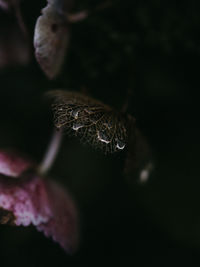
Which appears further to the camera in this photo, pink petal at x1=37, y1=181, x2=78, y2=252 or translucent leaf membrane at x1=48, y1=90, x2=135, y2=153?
pink petal at x1=37, y1=181, x2=78, y2=252

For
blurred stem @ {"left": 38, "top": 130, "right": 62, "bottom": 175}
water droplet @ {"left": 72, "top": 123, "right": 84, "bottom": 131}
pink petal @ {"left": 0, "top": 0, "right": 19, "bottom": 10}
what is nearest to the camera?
water droplet @ {"left": 72, "top": 123, "right": 84, "bottom": 131}

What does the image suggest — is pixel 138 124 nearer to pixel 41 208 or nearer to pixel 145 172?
pixel 145 172

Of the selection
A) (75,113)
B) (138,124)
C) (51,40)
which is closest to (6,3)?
(51,40)

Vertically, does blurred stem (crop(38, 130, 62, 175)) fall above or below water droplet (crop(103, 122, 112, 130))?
below

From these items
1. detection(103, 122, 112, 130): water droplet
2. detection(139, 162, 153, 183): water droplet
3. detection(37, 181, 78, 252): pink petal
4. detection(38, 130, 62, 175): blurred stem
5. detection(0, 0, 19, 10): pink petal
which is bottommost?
detection(37, 181, 78, 252): pink petal

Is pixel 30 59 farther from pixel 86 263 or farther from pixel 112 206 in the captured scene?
pixel 86 263

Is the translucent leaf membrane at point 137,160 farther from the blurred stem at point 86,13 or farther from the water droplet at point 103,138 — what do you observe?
A: the blurred stem at point 86,13

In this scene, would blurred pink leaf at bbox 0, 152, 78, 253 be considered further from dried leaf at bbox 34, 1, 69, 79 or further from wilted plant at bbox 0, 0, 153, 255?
dried leaf at bbox 34, 1, 69, 79

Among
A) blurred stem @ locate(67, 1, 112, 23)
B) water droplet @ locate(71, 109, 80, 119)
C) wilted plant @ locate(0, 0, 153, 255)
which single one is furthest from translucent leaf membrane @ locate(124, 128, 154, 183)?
blurred stem @ locate(67, 1, 112, 23)
